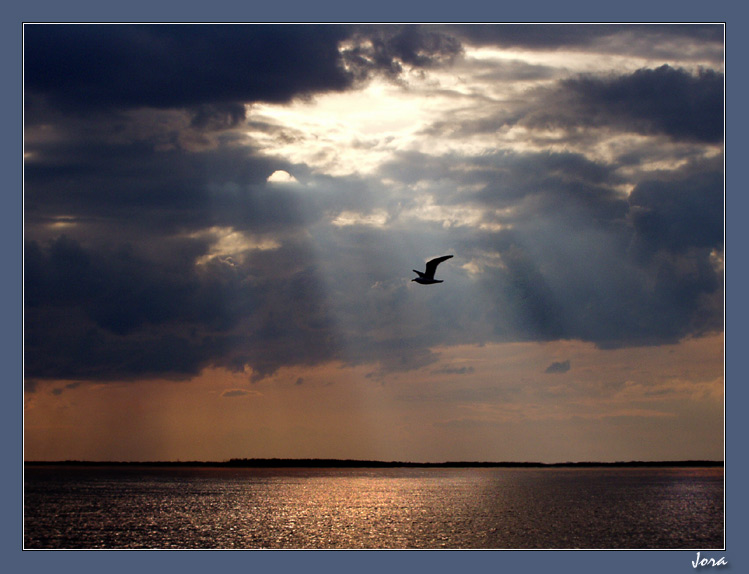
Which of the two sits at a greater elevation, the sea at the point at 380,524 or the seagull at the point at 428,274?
the seagull at the point at 428,274

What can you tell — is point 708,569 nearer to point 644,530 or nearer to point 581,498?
point 644,530
